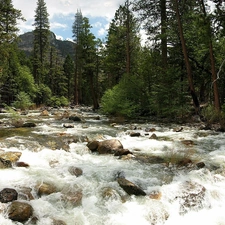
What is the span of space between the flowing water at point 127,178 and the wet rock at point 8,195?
0.17m

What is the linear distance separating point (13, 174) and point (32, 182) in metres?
0.73

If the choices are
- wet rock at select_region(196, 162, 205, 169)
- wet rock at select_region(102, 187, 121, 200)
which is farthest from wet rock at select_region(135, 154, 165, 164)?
wet rock at select_region(102, 187, 121, 200)

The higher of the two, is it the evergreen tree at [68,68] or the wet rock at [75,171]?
the evergreen tree at [68,68]

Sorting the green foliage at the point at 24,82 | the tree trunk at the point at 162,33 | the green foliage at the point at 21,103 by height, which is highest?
the tree trunk at the point at 162,33

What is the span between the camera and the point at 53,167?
6.59 meters

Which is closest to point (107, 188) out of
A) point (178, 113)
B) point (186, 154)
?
point (186, 154)

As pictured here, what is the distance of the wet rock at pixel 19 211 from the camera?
416cm

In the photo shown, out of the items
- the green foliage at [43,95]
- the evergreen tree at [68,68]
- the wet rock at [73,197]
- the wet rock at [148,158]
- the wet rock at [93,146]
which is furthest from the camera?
the evergreen tree at [68,68]

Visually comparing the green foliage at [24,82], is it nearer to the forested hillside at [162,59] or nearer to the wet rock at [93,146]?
the forested hillside at [162,59]

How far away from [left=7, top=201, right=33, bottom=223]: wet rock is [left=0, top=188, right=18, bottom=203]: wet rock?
22cm

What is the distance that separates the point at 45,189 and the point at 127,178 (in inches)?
77.0

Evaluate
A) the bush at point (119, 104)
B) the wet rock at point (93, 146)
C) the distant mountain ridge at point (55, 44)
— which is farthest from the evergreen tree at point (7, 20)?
the distant mountain ridge at point (55, 44)

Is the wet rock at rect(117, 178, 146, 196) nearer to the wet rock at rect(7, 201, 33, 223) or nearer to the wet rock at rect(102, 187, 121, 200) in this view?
the wet rock at rect(102, 187, 121, 200)

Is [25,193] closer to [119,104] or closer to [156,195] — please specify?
[156,195]
